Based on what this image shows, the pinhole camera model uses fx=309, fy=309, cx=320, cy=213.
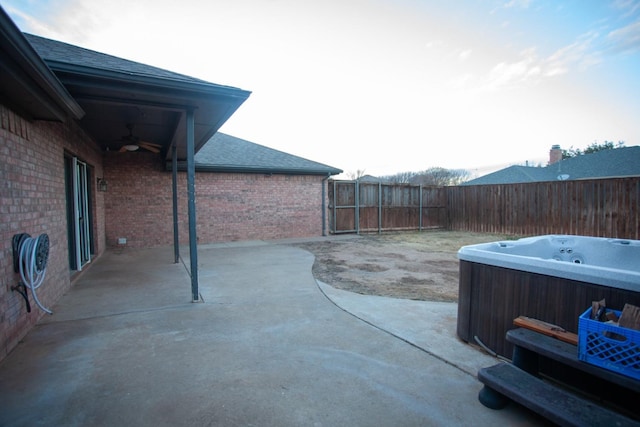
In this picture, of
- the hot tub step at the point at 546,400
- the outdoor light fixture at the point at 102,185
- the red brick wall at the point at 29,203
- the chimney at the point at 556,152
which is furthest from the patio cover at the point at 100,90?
the chimney at the point at 556,152

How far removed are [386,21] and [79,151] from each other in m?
7.68

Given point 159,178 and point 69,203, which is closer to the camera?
point 69,203

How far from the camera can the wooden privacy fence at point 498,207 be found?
931 cm

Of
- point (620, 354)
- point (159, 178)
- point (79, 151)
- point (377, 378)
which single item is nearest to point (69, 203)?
point (79, 151)

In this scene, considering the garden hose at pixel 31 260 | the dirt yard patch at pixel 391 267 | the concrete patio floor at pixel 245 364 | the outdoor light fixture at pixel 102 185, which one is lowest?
the dirt yard patch at pixel 391 267

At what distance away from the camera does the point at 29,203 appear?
331 cm

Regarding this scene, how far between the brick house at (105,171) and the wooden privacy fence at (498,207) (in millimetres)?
2034

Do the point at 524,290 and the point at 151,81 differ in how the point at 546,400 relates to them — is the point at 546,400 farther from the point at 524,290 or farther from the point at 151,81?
the point at 151,81

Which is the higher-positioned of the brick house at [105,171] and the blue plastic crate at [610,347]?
the brick house at [105,171]

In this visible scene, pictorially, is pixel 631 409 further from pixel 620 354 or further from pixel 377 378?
pixel 377 378

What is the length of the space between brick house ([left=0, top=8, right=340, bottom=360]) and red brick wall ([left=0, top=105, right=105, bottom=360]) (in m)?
0.01

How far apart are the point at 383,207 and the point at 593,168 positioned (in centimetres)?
1080

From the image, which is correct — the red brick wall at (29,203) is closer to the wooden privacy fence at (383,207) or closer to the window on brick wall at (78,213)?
the window on brick wall at (78,213)

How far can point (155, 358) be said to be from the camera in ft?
8.40
